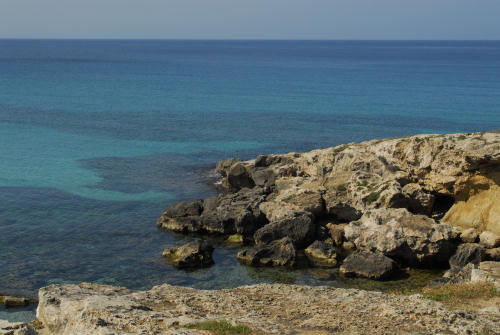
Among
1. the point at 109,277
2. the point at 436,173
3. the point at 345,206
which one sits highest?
the point at 436,173

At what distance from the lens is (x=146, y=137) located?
8050 centimetres

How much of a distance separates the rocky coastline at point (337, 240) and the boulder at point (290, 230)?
78mm

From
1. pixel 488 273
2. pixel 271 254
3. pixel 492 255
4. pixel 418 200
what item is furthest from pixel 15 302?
pixel 492 255

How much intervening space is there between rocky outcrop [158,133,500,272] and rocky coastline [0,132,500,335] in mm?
90

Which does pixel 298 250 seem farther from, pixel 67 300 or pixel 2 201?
pixel 2 201

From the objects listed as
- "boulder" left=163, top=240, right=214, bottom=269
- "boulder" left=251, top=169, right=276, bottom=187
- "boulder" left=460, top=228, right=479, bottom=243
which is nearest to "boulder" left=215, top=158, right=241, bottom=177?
"boulder" left=251, top=169, right=276, bottom=187

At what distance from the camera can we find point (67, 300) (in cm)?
2236

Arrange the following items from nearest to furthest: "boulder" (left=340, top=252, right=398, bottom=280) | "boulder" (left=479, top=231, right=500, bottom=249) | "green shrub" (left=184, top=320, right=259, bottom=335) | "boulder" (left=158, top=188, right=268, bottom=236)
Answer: "green shrub" (left=184, top=320, right=259, bottom=335), "boulder" (left=340, top=252, right=398, bottom=280), "boulder" (left=479, top=231, right=500, bottom=249), "boulder" (left=158, top=188, right=268, bottom=236)

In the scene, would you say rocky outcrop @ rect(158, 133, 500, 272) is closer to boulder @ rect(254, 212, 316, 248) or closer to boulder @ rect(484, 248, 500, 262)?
boulder @ rect(254, 212, 316, 248)

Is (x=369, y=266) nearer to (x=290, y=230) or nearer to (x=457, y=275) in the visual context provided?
(x=457, y=275)

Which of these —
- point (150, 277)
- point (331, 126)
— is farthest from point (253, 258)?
point (331, 126)

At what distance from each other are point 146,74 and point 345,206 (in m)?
137

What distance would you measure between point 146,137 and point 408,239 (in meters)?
50.2

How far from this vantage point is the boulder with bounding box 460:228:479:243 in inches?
1578
